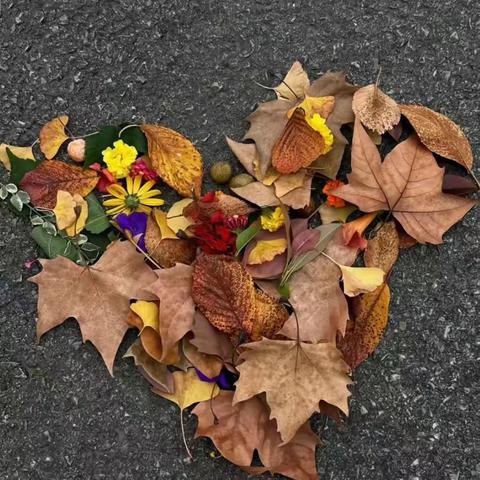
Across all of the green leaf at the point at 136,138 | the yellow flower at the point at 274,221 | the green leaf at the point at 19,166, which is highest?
the green leaf at the point at 136,138

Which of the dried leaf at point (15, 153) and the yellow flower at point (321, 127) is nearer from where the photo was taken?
the yellow flower at point (321, 127)

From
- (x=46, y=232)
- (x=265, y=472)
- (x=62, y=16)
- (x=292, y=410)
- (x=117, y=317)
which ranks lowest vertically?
(x=265, y=472)

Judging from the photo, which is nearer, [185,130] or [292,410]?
[292,410]

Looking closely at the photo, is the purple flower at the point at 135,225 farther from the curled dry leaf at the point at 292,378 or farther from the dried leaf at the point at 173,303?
the curled dry leaf at the point at 292,378

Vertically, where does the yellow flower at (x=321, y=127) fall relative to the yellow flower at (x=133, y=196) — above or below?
above

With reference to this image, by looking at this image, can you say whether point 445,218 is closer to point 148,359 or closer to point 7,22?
point 148,359

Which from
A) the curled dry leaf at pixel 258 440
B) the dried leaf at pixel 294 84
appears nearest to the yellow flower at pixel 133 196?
the dried leaf at pixel 294 84

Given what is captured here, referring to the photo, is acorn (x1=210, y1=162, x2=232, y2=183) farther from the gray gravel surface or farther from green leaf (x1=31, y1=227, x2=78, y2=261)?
green leaf (x1=31, y1=227, x2=78, y2=261)

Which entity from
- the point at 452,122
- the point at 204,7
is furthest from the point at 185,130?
the point at 452,122

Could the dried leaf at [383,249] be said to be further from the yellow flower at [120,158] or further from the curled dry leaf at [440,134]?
the yellow flower at [120,158]
